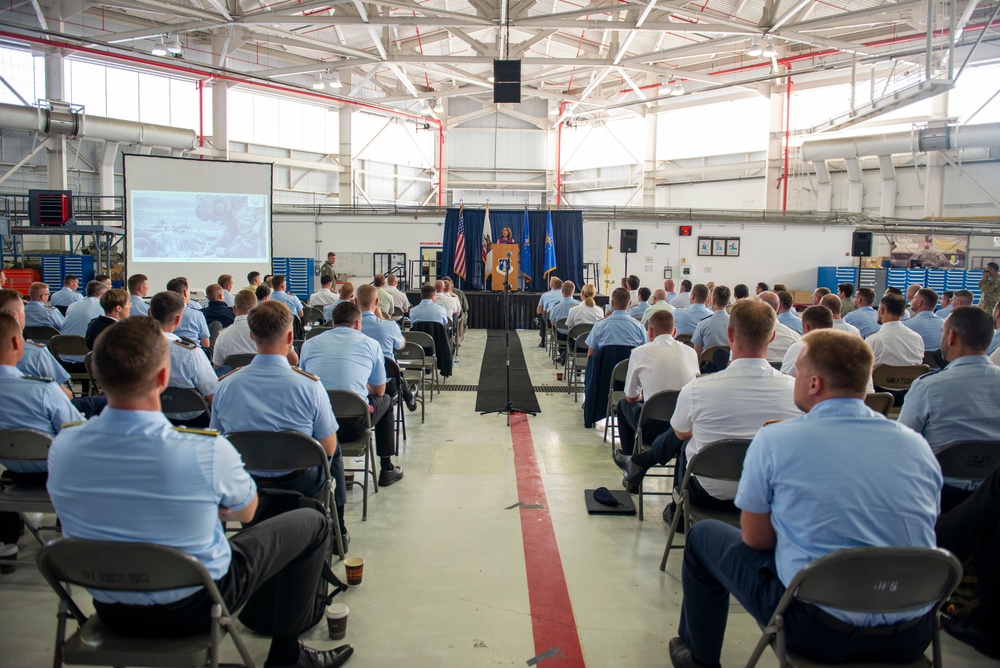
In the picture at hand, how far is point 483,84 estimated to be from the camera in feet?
66.4

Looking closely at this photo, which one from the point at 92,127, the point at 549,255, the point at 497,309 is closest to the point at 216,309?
the point at 497,309

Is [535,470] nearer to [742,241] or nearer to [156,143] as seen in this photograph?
[742,241]

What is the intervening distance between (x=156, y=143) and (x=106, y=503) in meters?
19.2

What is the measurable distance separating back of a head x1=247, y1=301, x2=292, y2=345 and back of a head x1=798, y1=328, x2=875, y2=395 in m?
2.11

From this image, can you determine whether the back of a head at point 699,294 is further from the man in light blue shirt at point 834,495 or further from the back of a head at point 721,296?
the man in light blue shirt at point 834,495

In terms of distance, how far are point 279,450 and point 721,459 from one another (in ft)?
6.13

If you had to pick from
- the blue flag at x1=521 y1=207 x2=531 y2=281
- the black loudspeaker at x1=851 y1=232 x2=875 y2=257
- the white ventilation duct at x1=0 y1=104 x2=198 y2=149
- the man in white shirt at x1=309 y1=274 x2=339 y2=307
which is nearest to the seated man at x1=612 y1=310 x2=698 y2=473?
the man in white shirt at x1=309 y1=274 x2=339 y2=307

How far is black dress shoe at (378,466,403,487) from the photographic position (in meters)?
4.59

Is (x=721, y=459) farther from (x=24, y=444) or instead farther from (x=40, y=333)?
(x=40, y=333)

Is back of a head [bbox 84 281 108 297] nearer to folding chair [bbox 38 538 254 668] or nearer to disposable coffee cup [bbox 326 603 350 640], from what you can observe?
disposable coffee cup [bbox 326 603 350 640]

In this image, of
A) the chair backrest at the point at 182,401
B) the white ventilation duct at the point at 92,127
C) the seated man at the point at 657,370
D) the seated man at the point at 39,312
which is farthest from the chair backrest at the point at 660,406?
the white ventilation duct at the point at 92,127

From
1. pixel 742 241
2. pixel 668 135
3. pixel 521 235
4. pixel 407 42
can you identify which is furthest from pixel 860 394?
pixel 668 135

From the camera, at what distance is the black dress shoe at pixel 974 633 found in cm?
262

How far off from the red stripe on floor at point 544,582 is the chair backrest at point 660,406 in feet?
2.86
